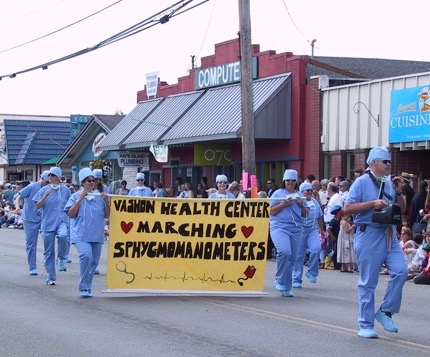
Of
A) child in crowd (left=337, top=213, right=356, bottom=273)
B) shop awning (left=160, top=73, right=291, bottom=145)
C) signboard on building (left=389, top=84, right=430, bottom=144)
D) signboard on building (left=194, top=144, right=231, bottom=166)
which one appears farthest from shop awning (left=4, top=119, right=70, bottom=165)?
child in crowd (left=337, top=213, right=356, bottom=273)

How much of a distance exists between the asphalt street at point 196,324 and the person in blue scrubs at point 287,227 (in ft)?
1.20

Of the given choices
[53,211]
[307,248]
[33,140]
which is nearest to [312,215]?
[307,248]

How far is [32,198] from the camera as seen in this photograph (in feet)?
58.6

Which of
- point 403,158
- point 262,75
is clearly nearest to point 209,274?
point 403,158

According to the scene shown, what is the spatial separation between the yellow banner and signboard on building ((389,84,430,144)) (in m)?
10.7

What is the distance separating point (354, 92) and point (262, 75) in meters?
4.66

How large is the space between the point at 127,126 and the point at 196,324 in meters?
27.9

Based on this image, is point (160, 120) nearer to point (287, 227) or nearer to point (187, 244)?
point (287, 227)

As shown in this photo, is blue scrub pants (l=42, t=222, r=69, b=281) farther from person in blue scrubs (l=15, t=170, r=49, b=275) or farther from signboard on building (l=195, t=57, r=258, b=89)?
signboard on building (l=195, t=57, r=258, b=89)

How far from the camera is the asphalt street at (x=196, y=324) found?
9906 millimetres

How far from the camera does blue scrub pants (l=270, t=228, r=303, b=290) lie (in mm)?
14461

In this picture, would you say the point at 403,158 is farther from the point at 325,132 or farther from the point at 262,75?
the point at 262,75

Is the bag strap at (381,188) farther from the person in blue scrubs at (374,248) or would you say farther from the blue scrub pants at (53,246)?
the blue scrub pants at (53,246)

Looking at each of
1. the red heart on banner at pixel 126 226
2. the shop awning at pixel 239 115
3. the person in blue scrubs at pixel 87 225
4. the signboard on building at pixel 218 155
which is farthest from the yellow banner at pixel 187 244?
the signboard on building at pixel 218 155
